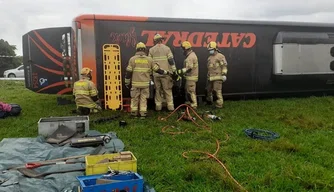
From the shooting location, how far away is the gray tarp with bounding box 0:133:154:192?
3467mm

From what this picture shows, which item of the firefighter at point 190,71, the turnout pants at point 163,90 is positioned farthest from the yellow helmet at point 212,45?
the turnout pants at point 163,90

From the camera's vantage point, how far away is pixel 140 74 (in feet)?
23.6

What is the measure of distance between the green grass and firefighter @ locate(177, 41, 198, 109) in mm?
451

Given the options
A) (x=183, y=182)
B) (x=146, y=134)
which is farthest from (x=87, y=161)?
(x=146, y=134)

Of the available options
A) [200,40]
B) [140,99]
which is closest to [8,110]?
[140,99]

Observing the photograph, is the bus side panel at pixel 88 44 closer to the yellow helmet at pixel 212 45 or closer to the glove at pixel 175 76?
the glove at pixel 175 76

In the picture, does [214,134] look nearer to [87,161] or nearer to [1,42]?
[87,161]

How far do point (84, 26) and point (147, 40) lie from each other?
62.4 inches

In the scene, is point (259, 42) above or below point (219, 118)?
above

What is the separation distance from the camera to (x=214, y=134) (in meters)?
5.79

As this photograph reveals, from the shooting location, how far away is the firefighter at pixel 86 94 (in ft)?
24.2

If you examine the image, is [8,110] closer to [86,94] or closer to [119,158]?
[86,94]

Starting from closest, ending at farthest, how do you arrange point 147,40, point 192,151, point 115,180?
1. point 115,180
2. point 192,151
3. point 147,40

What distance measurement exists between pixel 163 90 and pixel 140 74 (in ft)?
3.21
